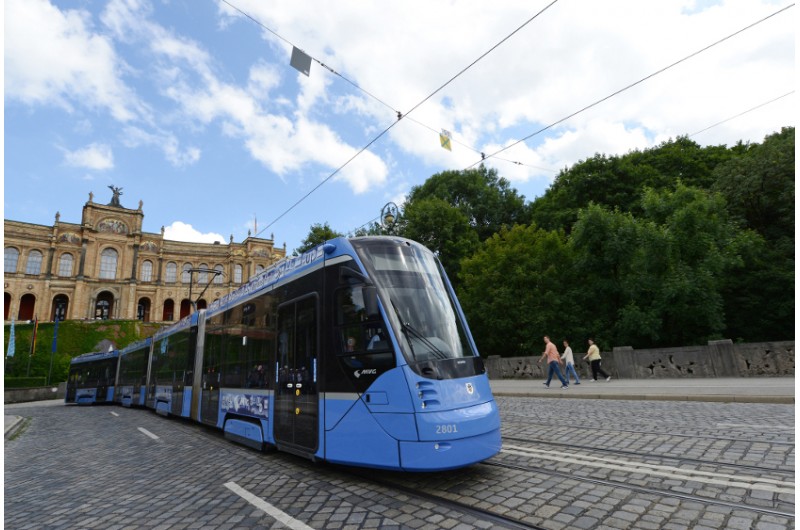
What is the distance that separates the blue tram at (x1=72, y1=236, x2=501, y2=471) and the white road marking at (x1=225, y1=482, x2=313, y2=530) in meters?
0.93

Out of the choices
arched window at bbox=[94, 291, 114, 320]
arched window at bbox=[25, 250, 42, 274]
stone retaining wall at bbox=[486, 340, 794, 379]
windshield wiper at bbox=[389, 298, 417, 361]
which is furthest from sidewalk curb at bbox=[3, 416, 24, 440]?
arched window at bbox=[25, 250, 42, 274]

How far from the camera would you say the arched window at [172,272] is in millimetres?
70875

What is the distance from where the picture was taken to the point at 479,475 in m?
5.10

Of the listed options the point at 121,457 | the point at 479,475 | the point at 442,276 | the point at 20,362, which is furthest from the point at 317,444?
the point at 20,362

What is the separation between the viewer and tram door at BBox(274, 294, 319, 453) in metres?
5.88

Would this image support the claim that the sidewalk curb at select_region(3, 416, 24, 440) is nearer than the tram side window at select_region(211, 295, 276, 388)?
No

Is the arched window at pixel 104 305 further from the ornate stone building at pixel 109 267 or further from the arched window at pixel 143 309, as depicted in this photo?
the arched window at pixel 143 309

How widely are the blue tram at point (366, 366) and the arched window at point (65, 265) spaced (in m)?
72.4

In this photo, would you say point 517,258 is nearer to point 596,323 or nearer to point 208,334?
point 596,323

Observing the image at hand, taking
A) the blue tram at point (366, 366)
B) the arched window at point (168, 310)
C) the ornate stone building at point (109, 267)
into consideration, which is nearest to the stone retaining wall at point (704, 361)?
the blue tram at point (366, 366)

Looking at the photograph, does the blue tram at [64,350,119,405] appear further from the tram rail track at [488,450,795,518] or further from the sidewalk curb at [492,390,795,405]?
the tram rail track at [488,450,795,518]

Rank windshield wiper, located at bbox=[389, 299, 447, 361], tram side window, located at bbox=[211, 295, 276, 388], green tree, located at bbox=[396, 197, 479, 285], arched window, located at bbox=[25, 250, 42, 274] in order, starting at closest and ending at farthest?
windshield wiper, located at bbox=[389, 299, 447, 361]
tram side window, located at bbox=[211, 295, 276, 388]
green tree, located at bbox=[396, 197, 479, 285]
arched window, located at bbox=[25, 250, 42, 274]

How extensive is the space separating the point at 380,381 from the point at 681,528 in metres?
3.01

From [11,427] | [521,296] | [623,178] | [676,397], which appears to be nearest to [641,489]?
[676,397]
